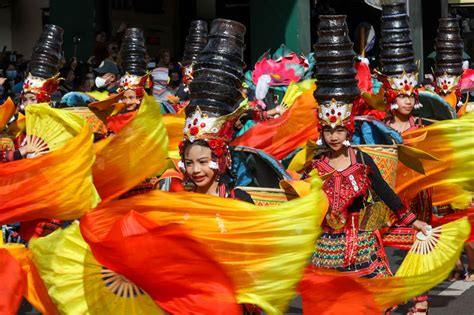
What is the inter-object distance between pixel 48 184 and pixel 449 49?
6909mm

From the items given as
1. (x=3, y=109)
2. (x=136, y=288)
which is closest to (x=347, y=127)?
(x=136, y=288)

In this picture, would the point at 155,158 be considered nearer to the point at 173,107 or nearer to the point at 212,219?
the point at 212,219

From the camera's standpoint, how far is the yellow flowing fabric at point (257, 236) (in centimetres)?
585

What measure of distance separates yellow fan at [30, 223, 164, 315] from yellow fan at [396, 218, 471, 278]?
70.1 inches

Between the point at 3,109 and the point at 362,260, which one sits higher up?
the point at 3,109

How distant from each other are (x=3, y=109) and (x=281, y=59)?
18.0 ft

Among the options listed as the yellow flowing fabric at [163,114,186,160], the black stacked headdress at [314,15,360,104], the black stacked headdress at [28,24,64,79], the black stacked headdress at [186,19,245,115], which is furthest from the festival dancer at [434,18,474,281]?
the black stacked headdress at [186,19,245,115]

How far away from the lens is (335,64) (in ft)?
24.7

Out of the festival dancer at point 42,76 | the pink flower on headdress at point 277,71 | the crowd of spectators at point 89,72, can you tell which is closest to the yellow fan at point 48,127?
the festival dancer at point 42,76

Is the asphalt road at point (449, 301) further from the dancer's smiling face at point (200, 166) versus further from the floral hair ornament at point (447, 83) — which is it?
the dancer's smiling face at point (200, 166)

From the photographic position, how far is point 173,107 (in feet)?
39.8

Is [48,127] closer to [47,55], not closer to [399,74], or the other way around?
[47,55]

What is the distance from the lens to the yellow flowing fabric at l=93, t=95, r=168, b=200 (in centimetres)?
652

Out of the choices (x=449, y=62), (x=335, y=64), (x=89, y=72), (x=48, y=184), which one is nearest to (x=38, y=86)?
(x=48, y=184)
